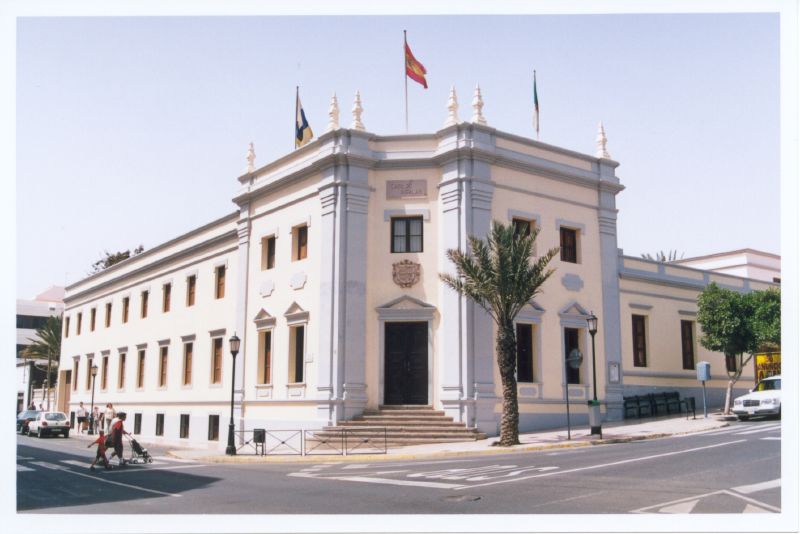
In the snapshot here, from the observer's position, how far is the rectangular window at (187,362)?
1363 inches

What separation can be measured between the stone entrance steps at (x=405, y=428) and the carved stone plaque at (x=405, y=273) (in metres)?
4.13

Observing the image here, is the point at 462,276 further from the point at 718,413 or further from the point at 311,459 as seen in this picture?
the point at 718,413

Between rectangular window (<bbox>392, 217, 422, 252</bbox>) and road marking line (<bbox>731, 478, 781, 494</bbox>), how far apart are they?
15.0 m

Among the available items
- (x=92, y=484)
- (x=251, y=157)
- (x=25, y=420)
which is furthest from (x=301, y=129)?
(x=25, y=420)

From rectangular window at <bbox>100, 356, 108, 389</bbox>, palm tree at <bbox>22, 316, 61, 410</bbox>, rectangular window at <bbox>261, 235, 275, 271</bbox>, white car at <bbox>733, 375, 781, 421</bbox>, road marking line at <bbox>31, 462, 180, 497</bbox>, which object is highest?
rectangular window at <bbox>261, 235, 275, 271</bbox>

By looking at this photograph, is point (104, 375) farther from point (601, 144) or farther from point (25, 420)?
point (601, 144)

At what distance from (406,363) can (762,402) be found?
11601 millimetres

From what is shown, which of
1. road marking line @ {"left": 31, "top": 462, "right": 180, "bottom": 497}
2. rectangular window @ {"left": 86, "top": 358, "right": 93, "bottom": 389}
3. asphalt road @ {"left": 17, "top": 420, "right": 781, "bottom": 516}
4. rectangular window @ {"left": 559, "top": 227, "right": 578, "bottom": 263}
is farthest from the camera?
rectangular window @ {"left": 86, "top": 358, "right": 93, "bottom": 389}

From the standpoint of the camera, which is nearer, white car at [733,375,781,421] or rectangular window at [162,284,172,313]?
white car at [733,375,781,421]

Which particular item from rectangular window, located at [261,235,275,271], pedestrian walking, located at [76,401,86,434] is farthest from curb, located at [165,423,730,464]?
pedestrian walking, located at [76,401,86,434]

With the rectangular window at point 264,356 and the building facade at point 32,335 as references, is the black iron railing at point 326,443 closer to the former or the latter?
the rectangular window at point 264,356

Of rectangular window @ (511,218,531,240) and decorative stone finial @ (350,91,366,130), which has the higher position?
decorative stone finial @ (350,91,366,130)

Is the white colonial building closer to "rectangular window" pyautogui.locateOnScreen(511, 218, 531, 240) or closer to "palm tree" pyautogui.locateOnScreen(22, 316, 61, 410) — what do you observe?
"rectangular window" pyautogui.locateOnScreen(511, 218, 531, 240)

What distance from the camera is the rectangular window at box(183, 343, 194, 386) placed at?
34.6m
